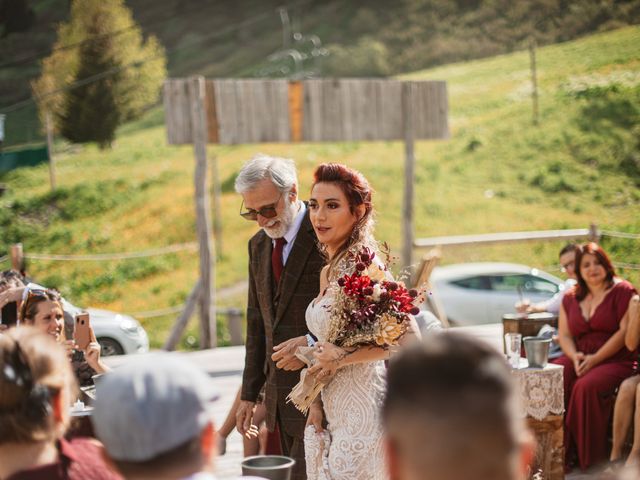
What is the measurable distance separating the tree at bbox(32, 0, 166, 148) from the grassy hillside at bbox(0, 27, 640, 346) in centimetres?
98

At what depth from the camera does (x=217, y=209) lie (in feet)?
90.7

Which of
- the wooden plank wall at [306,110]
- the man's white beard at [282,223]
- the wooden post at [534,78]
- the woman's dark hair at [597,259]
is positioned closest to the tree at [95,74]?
the wooden post at [534,78]

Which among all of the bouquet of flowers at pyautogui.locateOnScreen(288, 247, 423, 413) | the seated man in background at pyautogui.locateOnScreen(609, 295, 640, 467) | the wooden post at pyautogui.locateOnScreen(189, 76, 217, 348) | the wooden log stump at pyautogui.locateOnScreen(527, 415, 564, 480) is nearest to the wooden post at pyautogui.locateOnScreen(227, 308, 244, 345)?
the wooden post at pyautogui.locateOnScreen(189, 76, 217, 348)

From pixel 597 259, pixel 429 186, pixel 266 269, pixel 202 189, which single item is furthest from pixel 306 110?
pixel 429 186

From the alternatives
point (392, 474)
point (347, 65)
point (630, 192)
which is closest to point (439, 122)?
point (392, 474)

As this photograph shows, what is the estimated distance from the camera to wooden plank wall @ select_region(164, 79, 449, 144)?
13133 mm

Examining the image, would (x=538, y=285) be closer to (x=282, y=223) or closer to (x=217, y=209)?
(x=282, y=223)

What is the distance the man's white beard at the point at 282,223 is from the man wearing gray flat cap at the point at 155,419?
2654 mm

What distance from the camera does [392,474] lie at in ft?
6.16

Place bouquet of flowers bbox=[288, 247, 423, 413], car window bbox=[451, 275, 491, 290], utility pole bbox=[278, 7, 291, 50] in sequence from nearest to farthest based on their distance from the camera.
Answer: bouquet of flowers bbox=[288, 247, 423, 413] → car window bbox=[451, 275, 491, 290] → utility pole bbox=[278, 7, 291, 50]

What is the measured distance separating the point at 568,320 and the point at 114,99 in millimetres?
29548

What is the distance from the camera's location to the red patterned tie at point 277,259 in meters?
4.83

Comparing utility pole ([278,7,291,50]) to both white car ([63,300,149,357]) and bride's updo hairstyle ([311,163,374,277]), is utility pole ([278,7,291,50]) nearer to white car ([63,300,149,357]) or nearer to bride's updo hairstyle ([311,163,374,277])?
white car ([63,300,149,357])

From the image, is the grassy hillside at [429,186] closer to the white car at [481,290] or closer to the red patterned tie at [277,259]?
the white car at [481,290]
